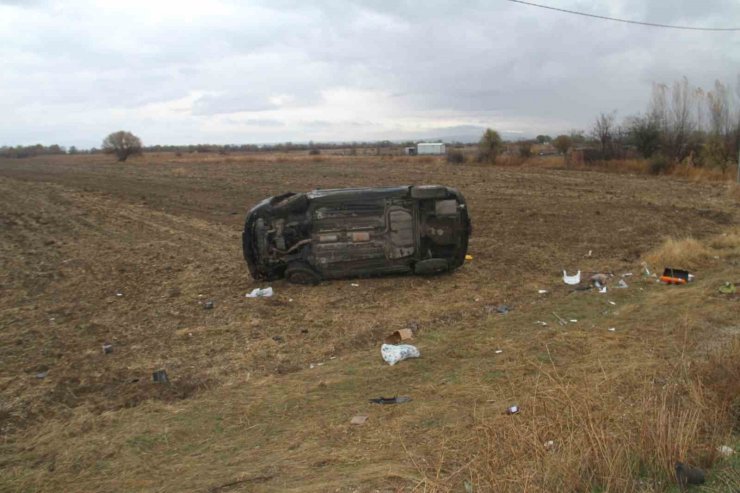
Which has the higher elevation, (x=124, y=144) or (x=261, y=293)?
(x=124, y=144)

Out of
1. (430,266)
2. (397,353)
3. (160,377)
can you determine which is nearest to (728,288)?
(430,266)

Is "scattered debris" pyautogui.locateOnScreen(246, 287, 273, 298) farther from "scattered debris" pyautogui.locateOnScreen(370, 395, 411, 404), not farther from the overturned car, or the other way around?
"scattered debris" pyautogui.locateOnScreen(370, 395, 411, 404)

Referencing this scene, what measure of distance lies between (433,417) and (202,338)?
3053 mm

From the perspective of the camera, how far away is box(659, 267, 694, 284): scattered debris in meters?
7.28

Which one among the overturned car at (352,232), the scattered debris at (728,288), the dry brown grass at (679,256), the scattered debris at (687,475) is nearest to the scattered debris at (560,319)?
the overturned car at (352,232)

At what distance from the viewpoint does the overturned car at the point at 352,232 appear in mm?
7328

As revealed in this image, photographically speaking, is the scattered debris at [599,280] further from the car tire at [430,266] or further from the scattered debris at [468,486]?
the scattered debris at [468,486]

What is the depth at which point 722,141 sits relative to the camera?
83.9ft

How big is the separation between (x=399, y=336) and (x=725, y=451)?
328 cm

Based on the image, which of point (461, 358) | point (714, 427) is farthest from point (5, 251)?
point (714, 427)

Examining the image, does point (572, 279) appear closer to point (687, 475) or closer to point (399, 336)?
point (399, 336)

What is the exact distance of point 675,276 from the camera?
24.3 ft

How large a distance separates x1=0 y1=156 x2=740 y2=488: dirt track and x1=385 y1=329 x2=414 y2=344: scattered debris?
15cm

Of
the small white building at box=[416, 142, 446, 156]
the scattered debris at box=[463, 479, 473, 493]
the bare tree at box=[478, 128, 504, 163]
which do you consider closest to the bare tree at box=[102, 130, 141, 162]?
the small white building at box=[416, 142, 446, 156]
